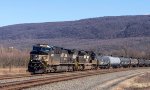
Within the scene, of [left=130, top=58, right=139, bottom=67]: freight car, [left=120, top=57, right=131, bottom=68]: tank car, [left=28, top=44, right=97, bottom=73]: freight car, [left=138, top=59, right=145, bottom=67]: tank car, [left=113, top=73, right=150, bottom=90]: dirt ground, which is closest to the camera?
[left=113, top=73, right=150, bottom=90]: dirt ground

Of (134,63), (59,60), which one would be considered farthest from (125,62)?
(59,60)

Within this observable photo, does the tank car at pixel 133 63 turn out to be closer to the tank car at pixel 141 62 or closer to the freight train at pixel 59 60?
the tank car at pixel 141 62

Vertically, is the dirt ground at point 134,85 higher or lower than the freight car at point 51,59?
lower

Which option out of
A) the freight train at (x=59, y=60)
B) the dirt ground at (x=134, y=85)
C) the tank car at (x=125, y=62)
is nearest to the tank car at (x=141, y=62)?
the tank car at (x=125, y=62)

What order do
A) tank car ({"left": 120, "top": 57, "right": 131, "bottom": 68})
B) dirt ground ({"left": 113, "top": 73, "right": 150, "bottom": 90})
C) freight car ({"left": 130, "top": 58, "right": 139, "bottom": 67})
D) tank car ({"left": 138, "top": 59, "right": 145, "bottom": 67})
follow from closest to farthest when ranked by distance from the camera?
dirt ground ({"left": 113, "top": 73, "right": 150, "bottom": 90}) < tank car ({"left": 120, "top": 57, "right": 131, "bottom": 68}) < freight car ({"left": 130, "top": 58, "right": 139, "bottom": 67}) < tank car ({"left": 138, "top": 59, "right": 145, "bottom": 67})

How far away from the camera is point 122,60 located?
85.4m

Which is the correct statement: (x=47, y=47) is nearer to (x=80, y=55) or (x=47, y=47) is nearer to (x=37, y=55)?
(x=37, y=55)

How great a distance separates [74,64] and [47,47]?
9.69m

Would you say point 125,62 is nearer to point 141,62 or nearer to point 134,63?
point 134,63

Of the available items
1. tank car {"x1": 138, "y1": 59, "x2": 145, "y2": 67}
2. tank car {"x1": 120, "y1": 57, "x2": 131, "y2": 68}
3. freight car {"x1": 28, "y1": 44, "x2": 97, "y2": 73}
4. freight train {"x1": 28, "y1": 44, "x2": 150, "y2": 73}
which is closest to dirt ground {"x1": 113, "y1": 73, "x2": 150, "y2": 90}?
freight car {"x1": 28, "y1": 44, "x2": 97, "y2": 73}

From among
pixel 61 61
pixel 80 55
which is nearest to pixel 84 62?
pixel 80 55

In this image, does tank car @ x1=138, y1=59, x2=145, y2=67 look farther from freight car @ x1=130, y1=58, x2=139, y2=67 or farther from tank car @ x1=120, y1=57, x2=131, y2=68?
tank car @ x1=120, y1=57, x2=131, y2=68

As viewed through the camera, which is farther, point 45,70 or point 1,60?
point 1,60

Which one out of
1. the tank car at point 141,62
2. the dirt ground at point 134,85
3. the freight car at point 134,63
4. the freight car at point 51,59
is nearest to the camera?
the dirt ground at point 134,85
